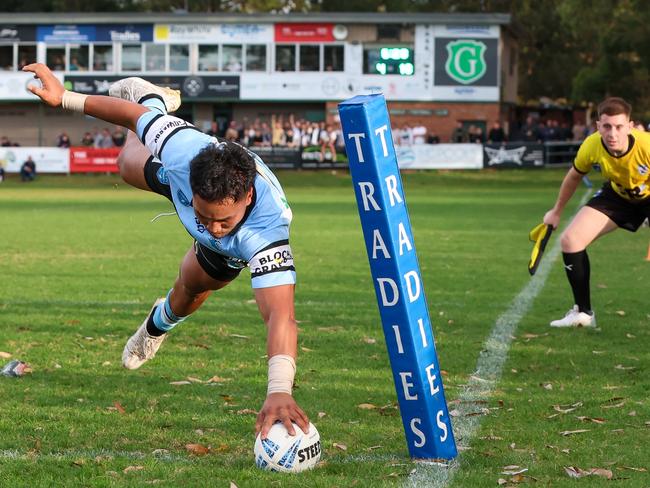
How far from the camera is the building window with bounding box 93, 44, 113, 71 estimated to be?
5416 cm

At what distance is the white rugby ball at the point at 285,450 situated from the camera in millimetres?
5035

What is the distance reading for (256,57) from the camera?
5341 centimetres

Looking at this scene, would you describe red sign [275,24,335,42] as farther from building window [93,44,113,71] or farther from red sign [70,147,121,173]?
red sign [70,147,121,173]

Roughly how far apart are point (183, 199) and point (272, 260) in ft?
2.68

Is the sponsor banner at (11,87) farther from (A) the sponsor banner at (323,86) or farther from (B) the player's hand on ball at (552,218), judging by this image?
(B) the player's hand on ball at (552,218)

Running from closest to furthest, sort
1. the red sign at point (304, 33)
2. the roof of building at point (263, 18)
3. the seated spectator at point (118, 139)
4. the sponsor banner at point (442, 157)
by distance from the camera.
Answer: the sponsor banner at point (442, 157), the seated spectator at point (118, 139), the roof of building at point (263, 18), the red sign at point (304, 33)

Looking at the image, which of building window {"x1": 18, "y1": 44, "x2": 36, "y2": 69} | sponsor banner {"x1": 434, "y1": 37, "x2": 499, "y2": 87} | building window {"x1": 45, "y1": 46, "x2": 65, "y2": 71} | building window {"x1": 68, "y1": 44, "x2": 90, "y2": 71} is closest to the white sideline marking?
sponsor banner {"x1": 434, "y1": 37, "x2": 499, "y2": 87}

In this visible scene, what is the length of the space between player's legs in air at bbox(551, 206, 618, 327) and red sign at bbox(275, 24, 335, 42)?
4378cm

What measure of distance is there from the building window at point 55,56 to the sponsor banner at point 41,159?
11407 millimetres

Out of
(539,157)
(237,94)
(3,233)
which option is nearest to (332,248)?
(3,233)

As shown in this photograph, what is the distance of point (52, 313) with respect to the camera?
34.2ft

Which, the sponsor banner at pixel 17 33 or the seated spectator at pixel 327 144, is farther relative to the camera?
the sponsor banner at pixel 17 33

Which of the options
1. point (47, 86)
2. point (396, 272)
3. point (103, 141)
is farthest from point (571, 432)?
point (103, 141)

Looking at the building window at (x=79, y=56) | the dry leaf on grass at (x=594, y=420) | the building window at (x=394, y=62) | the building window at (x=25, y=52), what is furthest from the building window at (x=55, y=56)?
the dry leaf on grass at (x=594, y=420)
